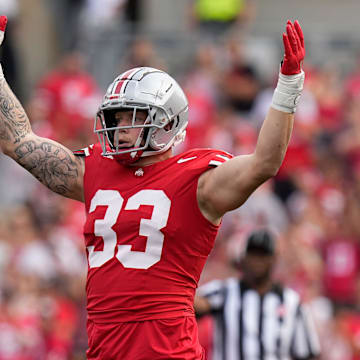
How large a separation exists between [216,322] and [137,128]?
2.52 m

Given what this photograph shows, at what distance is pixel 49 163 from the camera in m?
4.82

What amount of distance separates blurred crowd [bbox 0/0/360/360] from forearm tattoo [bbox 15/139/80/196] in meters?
3.43

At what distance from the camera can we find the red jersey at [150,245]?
4.46m

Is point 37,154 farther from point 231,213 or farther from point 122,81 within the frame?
point 231,213

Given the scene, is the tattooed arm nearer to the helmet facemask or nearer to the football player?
the football player

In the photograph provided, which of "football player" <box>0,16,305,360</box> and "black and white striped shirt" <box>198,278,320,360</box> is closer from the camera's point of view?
"football player" <box>0,16,305,360</box>

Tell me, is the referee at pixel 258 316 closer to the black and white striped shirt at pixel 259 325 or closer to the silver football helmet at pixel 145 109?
the black and white striped shirt at pixel 259 325

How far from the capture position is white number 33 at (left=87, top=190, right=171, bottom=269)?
176 inches

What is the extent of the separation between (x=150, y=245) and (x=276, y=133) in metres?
0.75

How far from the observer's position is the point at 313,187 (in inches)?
433

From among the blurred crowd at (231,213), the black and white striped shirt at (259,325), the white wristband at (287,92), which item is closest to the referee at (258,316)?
the black and white striped shirt at (259,325)

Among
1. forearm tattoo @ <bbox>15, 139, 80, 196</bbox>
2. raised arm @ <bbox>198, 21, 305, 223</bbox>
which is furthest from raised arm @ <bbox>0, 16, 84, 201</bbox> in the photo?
raised arm @ <bbox>198, 21, 305, 223</bbox>

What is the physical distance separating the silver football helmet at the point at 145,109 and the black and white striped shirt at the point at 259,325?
7.17 feet

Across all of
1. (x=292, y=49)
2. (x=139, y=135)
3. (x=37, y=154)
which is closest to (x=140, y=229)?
(x=139, y=135)
